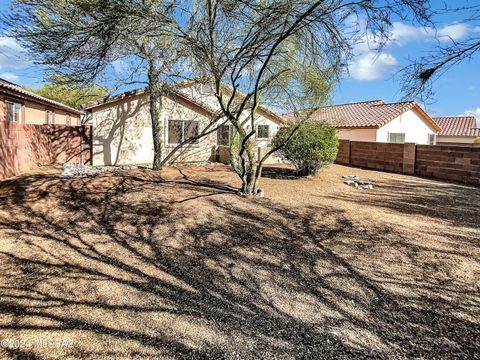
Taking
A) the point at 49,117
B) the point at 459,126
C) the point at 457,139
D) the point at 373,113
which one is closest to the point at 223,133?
the point at 49,117

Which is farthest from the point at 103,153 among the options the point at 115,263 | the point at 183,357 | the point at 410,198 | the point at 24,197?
the point at 183,357

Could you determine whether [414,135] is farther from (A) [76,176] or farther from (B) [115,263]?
(B) [115,263]

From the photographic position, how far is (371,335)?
2977 mm

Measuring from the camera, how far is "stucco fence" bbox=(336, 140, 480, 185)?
11.3 metres

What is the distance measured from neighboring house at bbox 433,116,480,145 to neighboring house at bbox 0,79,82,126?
98.0 ft

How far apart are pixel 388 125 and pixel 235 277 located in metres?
18.5

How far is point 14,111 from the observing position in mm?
14367

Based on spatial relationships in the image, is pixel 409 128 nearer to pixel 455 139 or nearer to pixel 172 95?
pixel 455 139

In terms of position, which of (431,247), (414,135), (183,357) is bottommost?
(183,357)

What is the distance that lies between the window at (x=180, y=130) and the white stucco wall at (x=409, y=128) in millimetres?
10980

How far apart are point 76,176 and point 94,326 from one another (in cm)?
825

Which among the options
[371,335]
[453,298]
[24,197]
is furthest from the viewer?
[24,197]

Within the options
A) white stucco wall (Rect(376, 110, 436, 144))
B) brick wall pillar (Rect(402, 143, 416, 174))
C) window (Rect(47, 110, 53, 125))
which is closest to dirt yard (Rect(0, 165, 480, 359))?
brick wall pillar (Rect(402, 143, 416, 174))

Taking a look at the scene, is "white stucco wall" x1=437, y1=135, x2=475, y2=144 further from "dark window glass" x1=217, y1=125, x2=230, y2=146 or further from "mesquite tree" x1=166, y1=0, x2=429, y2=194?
"mesquite tree" x1=166, y1=0, x2=429, y2=194
